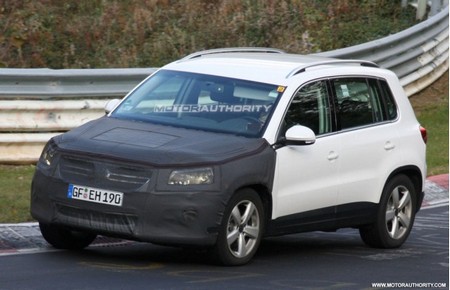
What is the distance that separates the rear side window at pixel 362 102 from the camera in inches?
426

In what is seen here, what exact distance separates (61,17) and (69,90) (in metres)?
4.85

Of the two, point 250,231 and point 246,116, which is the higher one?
point 246,116

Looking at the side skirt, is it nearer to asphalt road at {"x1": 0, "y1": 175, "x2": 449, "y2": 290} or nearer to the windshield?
asphalt road at {"x1": 0, "y1": 175, "x2": 449, "y2": 290}

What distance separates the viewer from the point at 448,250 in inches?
443

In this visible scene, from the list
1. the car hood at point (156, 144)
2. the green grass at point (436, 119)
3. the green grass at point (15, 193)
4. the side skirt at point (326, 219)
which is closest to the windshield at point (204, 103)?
the car hood at point (156, 144)

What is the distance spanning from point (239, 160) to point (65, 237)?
65.1 inches

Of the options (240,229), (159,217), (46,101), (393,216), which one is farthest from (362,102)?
(46,101)

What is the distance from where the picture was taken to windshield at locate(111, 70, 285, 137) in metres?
10.0

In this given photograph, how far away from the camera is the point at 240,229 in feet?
31.1

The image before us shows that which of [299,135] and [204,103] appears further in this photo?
[204,103]

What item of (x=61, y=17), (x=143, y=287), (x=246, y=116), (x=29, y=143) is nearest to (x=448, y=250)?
(x=246, y=116)

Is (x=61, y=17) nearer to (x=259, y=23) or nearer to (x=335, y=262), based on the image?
(x=259, y=23)

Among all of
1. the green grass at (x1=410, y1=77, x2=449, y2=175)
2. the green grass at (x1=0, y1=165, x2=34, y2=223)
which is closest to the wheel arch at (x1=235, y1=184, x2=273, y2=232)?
the green grass at (x1=0, y1=165, x2=34, y2=223)

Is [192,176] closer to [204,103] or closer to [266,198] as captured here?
[266,198]
